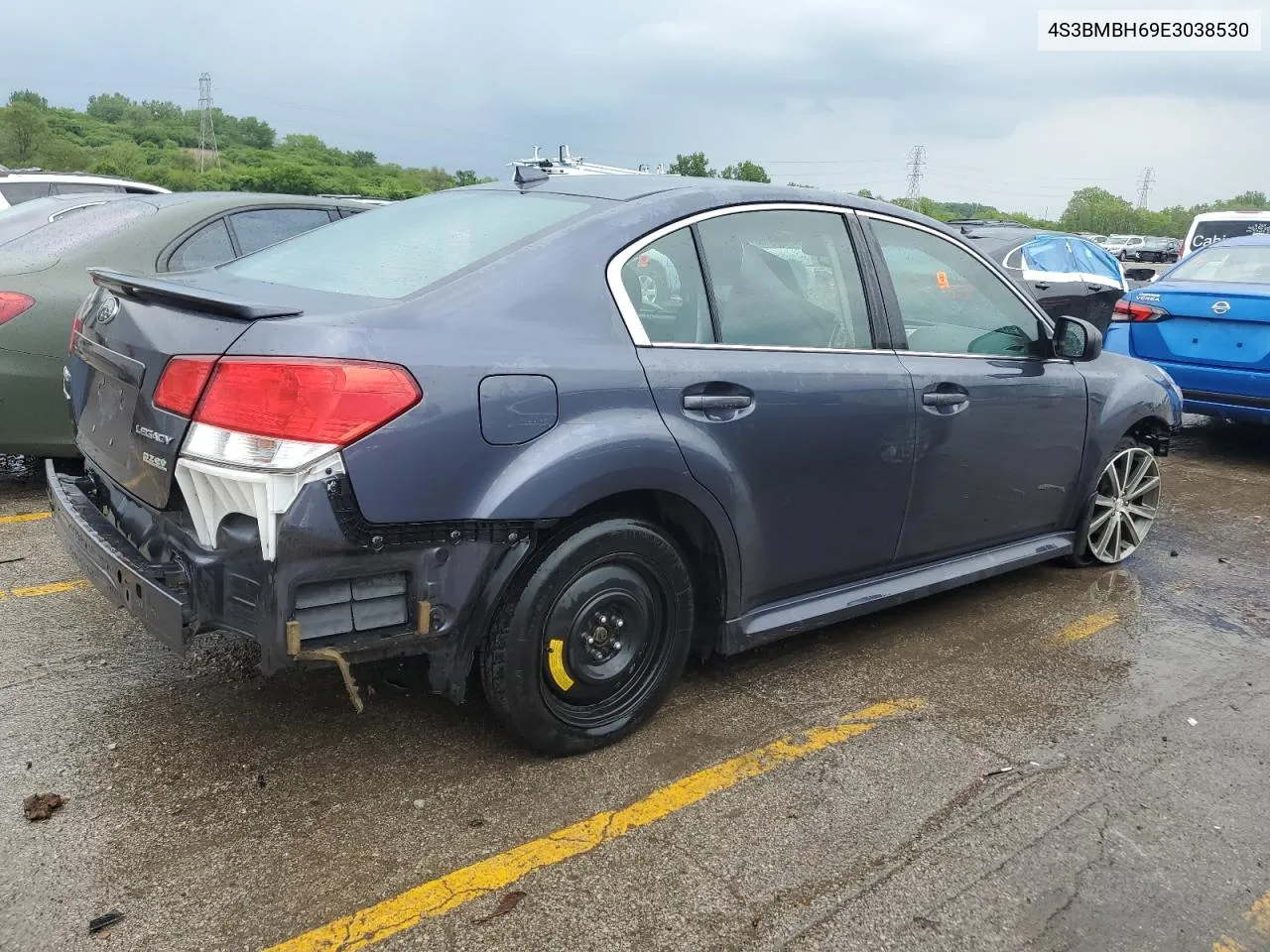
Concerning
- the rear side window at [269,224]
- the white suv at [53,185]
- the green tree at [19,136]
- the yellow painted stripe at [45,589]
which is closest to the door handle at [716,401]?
the yellow painted stripe at [45,589]

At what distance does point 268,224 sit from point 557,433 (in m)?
3.60

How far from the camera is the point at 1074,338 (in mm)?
4156

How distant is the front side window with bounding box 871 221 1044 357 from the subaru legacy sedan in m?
0.01

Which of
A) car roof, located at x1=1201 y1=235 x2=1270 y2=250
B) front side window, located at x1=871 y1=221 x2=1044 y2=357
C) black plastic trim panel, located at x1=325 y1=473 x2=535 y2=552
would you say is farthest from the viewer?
car roof, located at x1=1201 y1=235 x2=1270 y2=250

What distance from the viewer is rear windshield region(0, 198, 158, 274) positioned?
4.91 metres

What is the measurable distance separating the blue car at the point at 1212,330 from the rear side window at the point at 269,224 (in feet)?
18.7

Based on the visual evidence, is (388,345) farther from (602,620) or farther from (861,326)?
(861,326)

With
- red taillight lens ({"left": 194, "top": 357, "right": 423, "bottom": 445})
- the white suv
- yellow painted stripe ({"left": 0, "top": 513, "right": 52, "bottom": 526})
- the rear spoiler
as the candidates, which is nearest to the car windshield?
red taillight lens ({"left": 194, "top": 357, "right": 423, "bottom": 445})

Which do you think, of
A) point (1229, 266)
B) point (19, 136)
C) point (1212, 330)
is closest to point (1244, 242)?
point (1229, 266)

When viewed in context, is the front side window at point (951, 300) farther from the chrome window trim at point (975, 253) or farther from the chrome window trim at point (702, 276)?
the chrome window trim at point (702, 276)

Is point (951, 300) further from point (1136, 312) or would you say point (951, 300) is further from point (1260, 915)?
point (1136, 312)

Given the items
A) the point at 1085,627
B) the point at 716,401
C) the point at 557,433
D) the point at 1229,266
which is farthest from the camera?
the point at 1229,266

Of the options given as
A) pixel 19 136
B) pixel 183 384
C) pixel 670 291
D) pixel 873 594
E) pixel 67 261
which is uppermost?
pixel 19 136

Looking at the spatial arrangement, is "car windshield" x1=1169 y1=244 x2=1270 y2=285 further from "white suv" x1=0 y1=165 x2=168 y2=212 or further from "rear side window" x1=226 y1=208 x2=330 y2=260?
"white suv" x1=0 y1=165 x2=168 y2=212
